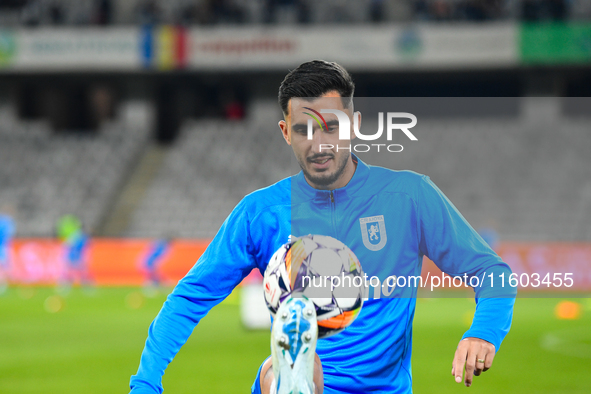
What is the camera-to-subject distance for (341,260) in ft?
7.22

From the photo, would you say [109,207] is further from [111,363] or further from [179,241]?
[111,363]

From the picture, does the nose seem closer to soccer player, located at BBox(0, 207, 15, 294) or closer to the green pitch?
the green pitch

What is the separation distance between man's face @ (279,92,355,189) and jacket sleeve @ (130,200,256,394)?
268 millimetres

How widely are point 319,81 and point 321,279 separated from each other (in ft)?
1.82

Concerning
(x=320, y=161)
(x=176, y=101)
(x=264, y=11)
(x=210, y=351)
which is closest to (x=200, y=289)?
(x=320, y=161)

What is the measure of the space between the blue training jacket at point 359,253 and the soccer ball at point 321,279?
13 cm

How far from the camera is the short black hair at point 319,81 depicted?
7.12 ft

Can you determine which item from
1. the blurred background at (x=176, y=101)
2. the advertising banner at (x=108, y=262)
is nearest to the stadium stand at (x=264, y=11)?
the blurred background at (x=176, y=101)

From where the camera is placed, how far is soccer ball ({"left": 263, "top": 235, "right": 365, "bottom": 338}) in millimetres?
2074

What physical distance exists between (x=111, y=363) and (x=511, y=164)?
6041 millimetres

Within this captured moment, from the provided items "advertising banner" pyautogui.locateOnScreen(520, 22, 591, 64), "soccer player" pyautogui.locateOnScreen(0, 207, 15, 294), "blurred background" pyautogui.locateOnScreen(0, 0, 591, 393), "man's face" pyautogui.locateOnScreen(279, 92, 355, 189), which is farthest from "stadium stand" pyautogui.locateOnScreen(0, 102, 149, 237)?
"man's face" pyautogui.locateOnScreen(279, 92, 355, 189)

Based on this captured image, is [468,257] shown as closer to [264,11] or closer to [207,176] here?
[207,176]

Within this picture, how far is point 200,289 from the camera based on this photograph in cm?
233

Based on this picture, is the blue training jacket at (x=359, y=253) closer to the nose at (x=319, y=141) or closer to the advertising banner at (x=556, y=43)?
the nose at (x=319, y=141)
